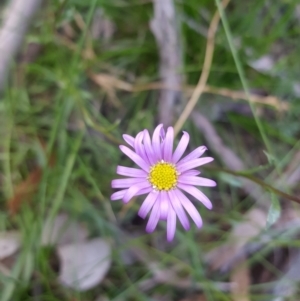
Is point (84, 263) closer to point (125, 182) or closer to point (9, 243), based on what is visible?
point (9, 243)

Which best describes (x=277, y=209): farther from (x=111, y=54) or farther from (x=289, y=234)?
(x=111, y=54)

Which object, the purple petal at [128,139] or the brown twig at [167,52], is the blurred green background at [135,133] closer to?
the brown twig at [167,52]

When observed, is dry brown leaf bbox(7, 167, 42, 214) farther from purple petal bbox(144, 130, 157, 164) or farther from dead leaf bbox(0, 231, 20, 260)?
Result: purple petal bbox(144, 130, 157, 164)

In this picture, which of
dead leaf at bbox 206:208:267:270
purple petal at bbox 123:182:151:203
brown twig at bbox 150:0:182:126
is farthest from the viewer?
dead leaf at bbox 206:208:267:270

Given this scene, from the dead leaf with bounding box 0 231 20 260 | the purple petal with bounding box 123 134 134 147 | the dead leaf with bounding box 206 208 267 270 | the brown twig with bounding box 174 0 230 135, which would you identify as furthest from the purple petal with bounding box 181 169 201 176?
the dead leaf with bounding box 0 231 20 260

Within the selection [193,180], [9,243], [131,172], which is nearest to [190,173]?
[193,180]

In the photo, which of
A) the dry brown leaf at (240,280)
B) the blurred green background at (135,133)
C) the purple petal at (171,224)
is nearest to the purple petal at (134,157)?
the purple petal at (171,224)
